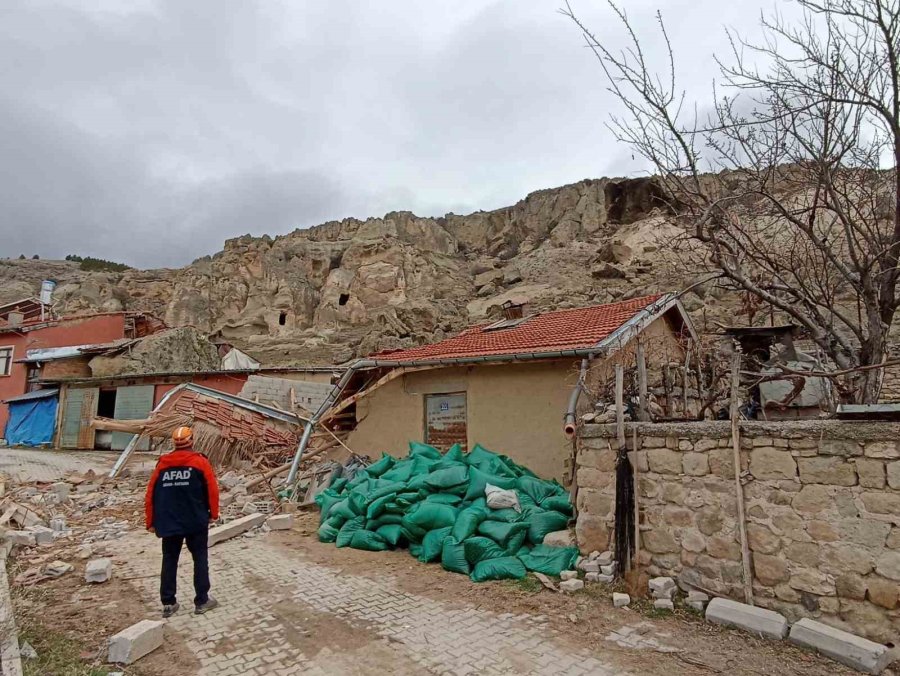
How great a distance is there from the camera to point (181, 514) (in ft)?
14.3

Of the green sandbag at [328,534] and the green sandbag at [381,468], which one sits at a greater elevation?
the green sandbag at [381,468]

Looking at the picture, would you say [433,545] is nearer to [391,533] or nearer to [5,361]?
[391,533]

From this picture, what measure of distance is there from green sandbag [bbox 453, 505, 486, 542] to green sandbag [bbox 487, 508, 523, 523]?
3.8 inches

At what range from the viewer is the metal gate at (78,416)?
20156 mm

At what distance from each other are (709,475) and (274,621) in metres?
3.90

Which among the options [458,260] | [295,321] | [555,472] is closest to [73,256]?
[295,321]

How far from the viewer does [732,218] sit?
232 inches

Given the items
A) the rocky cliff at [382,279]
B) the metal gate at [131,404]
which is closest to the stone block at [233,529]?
the metal gate at [131,404]

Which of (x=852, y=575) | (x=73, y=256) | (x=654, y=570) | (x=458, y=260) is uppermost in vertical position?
(x=73, y=256)

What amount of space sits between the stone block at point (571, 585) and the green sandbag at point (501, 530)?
86cm

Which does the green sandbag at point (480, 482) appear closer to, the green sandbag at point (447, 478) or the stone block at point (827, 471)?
the green sandbag at point (447, 478)

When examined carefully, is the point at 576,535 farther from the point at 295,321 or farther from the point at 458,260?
the point at 458,260

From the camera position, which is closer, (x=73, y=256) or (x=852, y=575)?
(x=852, y=575)

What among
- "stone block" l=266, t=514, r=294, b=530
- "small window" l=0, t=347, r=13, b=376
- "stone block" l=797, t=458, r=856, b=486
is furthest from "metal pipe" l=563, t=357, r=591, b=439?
"small window" l=0, t=347, r=13, b=376
